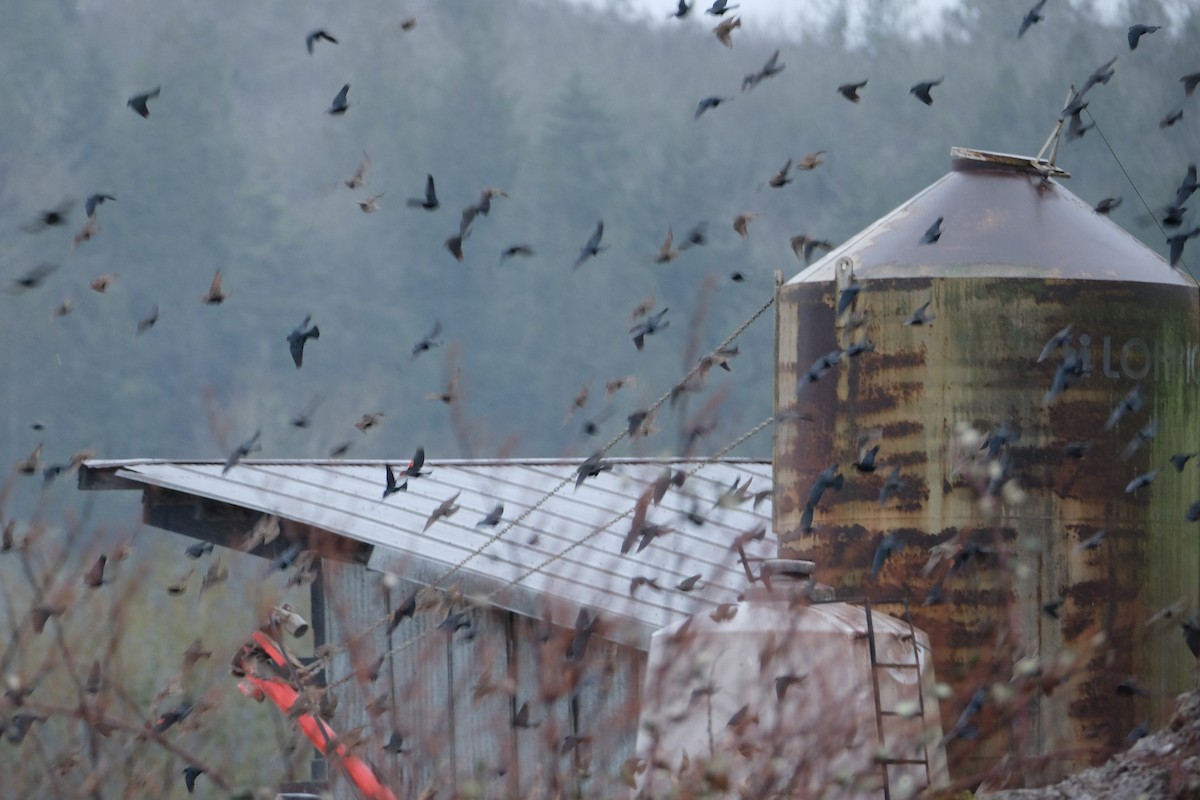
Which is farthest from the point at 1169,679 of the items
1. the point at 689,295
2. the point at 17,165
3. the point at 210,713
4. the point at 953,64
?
the point at 953,64

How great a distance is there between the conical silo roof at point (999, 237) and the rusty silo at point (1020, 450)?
15mm

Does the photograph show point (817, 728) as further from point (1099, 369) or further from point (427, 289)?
point (427, 289)

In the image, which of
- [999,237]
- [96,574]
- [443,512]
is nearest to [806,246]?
[999,237]

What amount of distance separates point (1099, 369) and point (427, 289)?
47.4m

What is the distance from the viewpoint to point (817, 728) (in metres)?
6.24

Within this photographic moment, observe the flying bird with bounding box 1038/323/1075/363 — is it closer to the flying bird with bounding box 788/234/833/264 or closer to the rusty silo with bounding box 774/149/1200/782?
the rusty silo with bounding box 774/149/1200/782

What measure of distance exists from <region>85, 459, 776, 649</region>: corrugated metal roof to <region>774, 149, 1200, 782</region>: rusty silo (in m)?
0.91

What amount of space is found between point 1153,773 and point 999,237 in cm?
367

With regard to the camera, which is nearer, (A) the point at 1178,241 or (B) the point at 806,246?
(A) the point at 1178,241

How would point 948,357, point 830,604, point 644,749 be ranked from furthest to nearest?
point 948,357 → point 830,604 → point 644,749

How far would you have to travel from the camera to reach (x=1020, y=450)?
31.6 ft

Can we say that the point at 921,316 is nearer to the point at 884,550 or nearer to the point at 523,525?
the point at 884,550

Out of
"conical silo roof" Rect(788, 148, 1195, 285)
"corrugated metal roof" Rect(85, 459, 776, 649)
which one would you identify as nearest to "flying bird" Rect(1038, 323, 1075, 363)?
"conical silo roof" Rect(788, 148, 1195, 285)

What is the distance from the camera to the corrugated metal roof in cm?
1065
